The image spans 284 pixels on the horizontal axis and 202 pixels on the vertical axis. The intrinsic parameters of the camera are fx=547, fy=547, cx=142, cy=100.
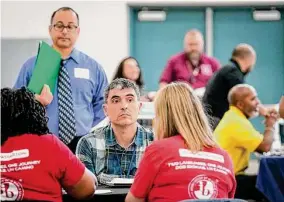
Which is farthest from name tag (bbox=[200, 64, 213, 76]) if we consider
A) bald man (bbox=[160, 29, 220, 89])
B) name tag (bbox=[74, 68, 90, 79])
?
name tag (bbox=[74, 68, 90, 79])

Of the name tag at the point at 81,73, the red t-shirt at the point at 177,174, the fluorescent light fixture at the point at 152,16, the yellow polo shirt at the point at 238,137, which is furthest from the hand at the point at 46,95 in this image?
the fluorescent light fixture at the point at 152,16

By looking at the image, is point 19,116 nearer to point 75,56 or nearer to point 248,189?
point 75,56

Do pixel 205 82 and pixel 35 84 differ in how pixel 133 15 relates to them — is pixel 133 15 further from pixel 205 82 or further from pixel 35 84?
pixel 35 84

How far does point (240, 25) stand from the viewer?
716 cm

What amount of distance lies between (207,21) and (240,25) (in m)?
0.45

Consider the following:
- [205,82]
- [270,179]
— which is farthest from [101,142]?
[205,82]

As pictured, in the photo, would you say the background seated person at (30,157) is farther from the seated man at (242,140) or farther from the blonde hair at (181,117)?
the seated man at (242,140)

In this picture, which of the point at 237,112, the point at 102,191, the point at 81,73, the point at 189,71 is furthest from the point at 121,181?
the point at 189,71

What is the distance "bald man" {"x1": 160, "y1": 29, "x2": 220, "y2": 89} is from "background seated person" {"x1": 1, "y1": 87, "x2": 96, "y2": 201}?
3.44 meters

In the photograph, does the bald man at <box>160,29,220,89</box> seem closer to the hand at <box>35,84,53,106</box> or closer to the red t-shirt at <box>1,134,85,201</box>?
the hand at <box>35,84,53,106</box>

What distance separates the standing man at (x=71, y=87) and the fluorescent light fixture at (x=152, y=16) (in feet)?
12.0

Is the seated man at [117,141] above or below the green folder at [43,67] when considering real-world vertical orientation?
below

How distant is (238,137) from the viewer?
404 centimetres

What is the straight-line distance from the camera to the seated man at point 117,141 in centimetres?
277
